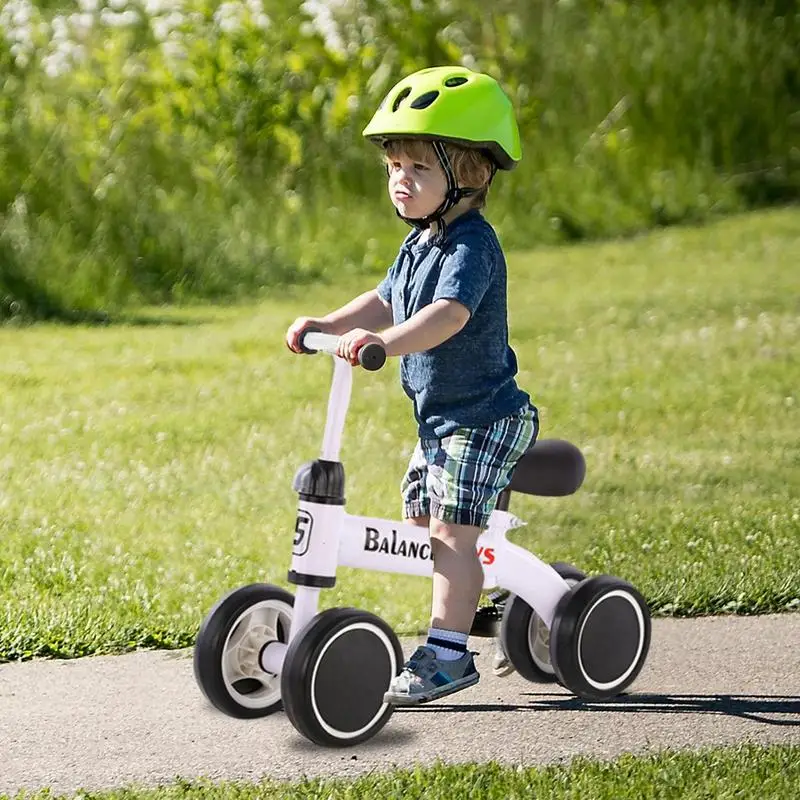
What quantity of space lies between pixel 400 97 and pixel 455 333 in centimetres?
64

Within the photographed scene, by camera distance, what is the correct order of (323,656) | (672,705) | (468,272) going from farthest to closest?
(672,705)
(468,272)
(323,656)

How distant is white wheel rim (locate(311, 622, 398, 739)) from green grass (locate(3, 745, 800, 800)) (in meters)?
0.19

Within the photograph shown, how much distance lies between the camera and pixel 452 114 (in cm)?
435

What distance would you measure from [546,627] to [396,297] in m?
1.10

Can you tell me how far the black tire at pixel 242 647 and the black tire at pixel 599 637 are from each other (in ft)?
2.52

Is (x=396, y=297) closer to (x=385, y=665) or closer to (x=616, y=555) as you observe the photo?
(x=385, y=665)

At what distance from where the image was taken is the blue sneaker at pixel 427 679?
14.2 ft

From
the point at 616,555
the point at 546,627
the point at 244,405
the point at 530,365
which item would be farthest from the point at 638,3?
the point at 546,627

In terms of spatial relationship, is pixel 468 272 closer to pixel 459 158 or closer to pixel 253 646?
pixel 459 158

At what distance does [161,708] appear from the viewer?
4727 millimetres

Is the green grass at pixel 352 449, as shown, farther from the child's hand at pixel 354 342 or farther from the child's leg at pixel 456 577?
the child's hand at pixel 354 342

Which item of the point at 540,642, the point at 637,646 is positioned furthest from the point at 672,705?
the point at 540,642

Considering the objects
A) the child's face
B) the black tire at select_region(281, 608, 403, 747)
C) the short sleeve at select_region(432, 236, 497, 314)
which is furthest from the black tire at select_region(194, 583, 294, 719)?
the child's face

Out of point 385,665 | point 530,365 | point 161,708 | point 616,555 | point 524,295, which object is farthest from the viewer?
point 524,295
